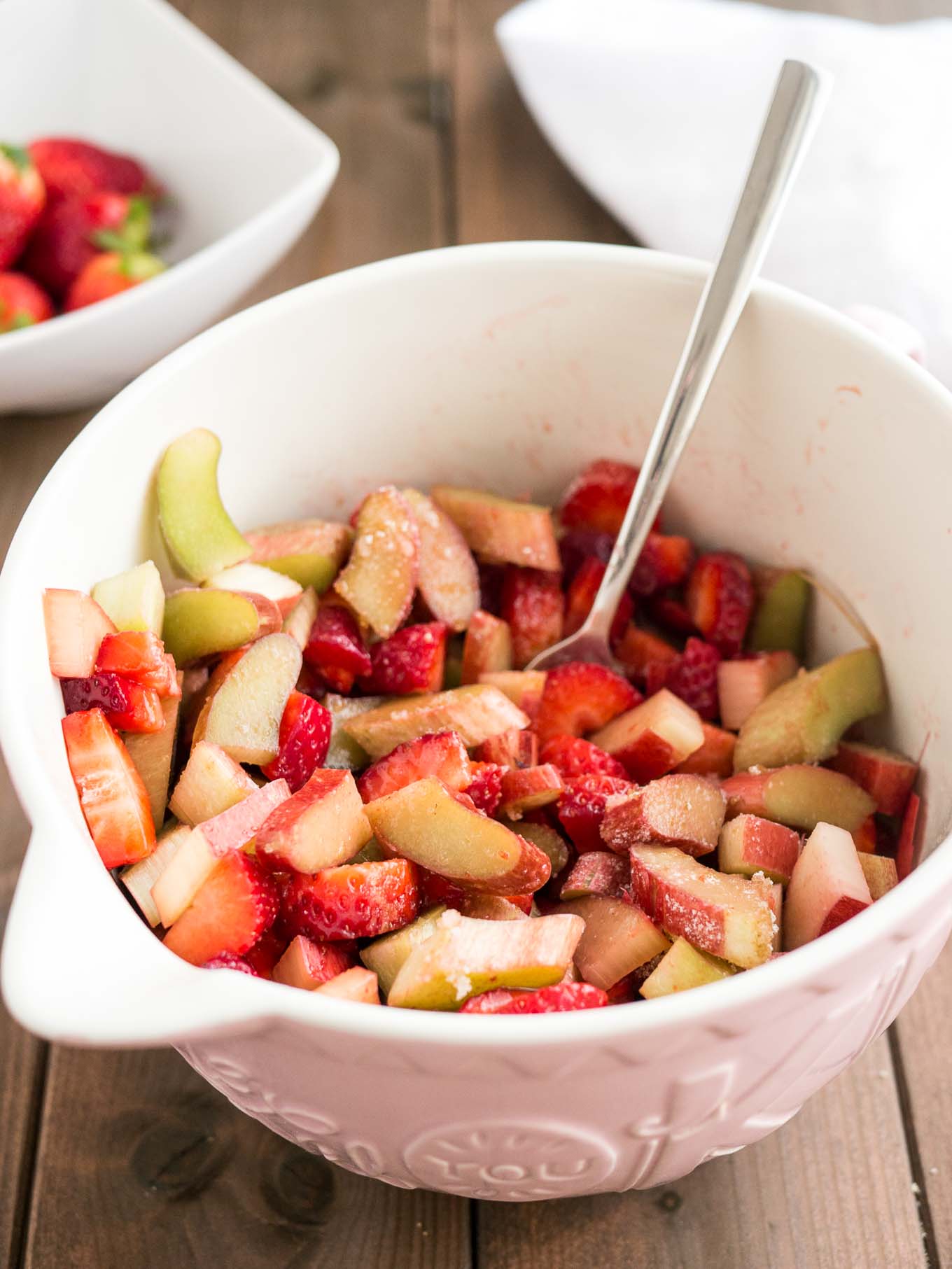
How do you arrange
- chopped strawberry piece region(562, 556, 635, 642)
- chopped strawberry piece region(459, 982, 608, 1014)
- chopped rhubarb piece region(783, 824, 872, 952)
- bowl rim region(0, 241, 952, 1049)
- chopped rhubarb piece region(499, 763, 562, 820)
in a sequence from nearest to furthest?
bowl rim region(0, 241, 952, 1049), chopped strawberry piece region(459, 982, 608, 1014), chopped rhubarb piece region(783, 824, 872, 952), chopped rhubarb piece region(499, 763, 562, 820), chopped strawberry piece region(562, 556, 635, 642)

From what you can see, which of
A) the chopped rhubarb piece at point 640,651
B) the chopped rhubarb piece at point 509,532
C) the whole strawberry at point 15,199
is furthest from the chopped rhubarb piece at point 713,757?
the whole strawberry at point 15,199

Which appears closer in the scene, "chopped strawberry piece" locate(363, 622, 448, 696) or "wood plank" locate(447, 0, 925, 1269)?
"wood plank" locate(447, 0, 925, 1269)

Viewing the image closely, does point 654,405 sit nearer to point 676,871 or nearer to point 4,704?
point 676,871

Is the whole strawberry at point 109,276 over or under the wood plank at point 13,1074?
over

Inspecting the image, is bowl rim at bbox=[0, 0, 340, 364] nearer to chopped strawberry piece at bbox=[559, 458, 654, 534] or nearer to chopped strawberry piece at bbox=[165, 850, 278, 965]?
chopped strawberry piece at bbox=[559, 458, 654, 534]

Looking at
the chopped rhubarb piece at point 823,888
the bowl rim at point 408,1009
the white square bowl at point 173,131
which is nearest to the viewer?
the bowl rim at point 408,1009

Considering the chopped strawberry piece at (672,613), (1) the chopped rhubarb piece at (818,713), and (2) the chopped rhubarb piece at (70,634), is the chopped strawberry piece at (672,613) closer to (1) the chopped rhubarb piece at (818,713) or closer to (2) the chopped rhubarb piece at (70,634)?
(1) the chopped rhubarb piece at (818,713)

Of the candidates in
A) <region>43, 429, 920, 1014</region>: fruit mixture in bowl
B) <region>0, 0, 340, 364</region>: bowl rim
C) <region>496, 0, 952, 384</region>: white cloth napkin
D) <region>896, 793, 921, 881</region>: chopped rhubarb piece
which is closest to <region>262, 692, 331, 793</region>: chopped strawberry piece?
<region>43, 429, 920, 1014</region>: fruit mixture in bowl
